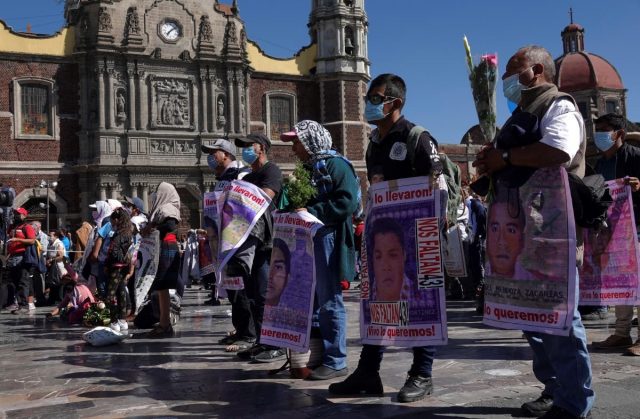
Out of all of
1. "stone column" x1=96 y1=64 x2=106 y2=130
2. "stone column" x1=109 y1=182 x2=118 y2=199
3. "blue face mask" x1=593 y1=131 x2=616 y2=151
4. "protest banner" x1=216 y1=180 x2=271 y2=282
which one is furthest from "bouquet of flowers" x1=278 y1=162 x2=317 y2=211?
"stone column" x1=96 y1=64 x2=106 y2=130

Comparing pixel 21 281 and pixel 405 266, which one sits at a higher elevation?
pixel 405 266

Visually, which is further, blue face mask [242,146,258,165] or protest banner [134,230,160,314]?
protest banner [134,230,160,314]

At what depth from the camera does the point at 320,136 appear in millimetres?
4742

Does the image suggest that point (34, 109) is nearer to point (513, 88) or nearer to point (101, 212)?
point (101, 212)

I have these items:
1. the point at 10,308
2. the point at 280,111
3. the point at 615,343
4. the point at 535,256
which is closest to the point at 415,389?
the point at 535,256

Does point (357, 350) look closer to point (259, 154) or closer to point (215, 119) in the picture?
point (259, 154)

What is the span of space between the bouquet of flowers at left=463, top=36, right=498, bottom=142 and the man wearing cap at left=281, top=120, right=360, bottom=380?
3.15ft

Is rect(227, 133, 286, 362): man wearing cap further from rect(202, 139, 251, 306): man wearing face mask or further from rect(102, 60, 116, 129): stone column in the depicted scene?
rect(102, 60, 116, 129): stone column

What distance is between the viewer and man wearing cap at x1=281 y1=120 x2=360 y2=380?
4.47 meters

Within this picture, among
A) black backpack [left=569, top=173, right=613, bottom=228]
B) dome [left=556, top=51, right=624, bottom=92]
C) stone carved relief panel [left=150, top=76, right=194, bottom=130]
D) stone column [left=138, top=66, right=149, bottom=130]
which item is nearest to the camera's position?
black backpack [left=569, top=173, right=613, bottom=228]

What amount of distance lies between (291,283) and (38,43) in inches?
1028

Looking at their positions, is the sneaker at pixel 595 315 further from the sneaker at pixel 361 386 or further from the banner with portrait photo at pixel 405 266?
the banner with portrait photo at pixel 405 266

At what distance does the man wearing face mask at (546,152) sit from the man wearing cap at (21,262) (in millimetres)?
10281

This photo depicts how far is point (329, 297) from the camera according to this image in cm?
450
